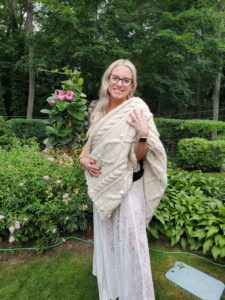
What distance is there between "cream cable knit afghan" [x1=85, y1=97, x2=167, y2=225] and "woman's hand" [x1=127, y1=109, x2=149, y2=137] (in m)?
0.03

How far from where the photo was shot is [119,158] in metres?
1.50

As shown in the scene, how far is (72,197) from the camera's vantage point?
2.84 metres

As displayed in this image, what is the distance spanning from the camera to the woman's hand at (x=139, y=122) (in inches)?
56.1

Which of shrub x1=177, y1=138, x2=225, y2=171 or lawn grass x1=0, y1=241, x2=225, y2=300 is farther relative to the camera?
shrub x1=177, y1=138, x2=225, y2=171

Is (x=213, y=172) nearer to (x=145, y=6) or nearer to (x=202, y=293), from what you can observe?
(x=202, y=293)

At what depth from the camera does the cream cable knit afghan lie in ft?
4.91

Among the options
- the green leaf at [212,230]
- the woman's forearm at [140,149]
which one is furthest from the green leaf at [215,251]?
the woman's forearm at [140,149]

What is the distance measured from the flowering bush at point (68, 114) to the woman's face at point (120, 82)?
192cm

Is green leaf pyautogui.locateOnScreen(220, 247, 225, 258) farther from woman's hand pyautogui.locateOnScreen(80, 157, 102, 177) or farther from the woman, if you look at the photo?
woman's hand pyautogui.locateOnScreen(80, 157, 102, 177)

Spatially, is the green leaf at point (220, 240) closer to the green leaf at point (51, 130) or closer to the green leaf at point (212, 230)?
the green leaf at point (212, 230)

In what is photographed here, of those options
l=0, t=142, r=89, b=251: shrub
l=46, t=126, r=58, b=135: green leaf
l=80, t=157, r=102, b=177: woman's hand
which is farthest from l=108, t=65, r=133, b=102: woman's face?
l=46, t=126, r=58, b=135: green leaf

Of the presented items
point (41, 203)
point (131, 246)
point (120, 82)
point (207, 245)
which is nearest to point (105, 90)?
point (120, 82)

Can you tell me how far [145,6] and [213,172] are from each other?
665 centimetres

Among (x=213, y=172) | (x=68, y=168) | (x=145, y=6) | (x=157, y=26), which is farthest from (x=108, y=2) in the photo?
(x=68, y=168)
